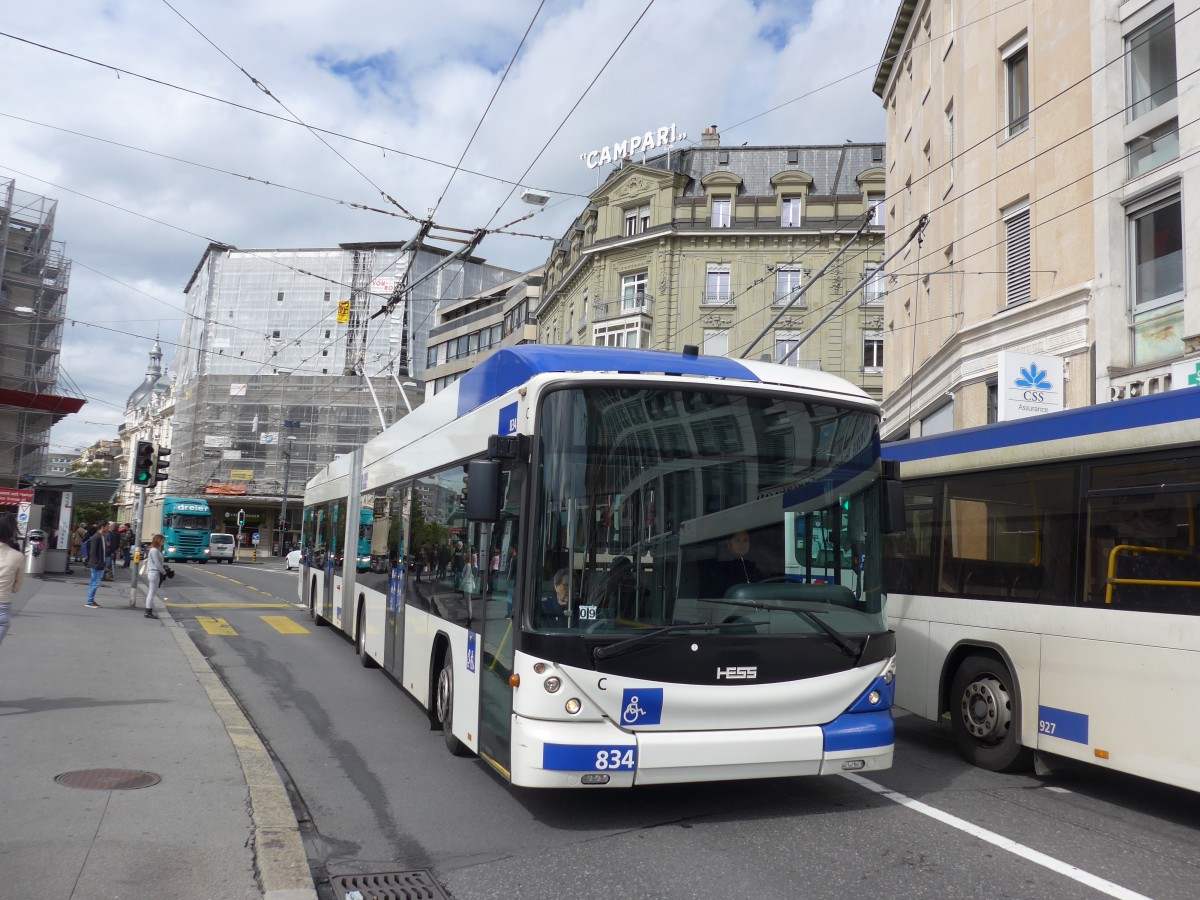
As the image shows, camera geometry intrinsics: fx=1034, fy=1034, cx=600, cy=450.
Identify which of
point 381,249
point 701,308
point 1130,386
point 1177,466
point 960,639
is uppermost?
point 381,249

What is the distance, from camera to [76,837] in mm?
5172

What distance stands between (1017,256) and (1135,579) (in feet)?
46.8

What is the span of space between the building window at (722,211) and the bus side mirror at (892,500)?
3957 cm

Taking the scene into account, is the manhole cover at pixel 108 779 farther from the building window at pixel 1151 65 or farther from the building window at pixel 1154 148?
the building window at pixel 1151 65

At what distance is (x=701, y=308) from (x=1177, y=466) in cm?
3846

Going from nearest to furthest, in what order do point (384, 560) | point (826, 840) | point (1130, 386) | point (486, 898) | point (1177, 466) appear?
point (486, 898) < point (826, 840) < point (1177, 466) < point (384, 560) < point (1130, 386)

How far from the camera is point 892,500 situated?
6.70 meters

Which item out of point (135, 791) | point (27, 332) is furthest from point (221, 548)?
point (135, 791)

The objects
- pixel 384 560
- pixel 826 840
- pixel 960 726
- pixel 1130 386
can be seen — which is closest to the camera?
pixel 826 840

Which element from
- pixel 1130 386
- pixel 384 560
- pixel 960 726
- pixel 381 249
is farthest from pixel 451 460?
pixel 381 249

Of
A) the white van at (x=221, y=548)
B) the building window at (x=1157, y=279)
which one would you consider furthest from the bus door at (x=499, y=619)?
the white van at (x=221, y=548)

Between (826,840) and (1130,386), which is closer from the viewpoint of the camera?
(826,840)

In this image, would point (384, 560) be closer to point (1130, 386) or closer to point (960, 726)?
point (960, 726)

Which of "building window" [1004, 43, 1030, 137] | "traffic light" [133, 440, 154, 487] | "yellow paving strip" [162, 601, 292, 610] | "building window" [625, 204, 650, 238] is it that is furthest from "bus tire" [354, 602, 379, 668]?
"building window" [625, 204, 650, 238]
